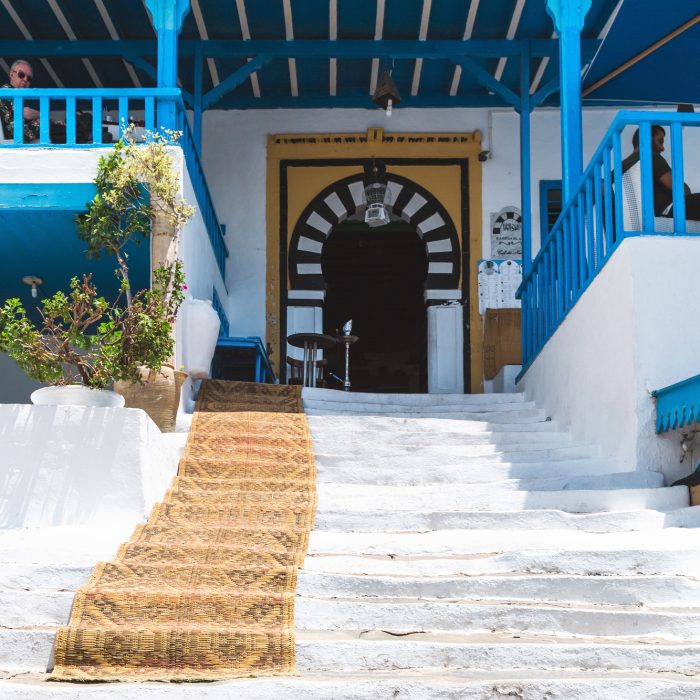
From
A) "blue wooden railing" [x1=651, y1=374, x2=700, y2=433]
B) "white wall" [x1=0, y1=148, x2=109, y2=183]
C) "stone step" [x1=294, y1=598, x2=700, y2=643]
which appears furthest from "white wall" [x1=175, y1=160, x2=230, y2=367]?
"stone step" [x1=294, y1=598, x2=700, y2=643]

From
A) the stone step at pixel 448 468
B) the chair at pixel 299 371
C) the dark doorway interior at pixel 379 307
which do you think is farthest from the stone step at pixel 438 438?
the dark doorway interior at pixel 379 307

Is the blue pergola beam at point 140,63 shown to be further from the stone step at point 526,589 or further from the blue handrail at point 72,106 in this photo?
the stone step at point 526,589

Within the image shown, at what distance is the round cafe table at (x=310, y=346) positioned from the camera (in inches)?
408

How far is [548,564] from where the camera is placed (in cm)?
489

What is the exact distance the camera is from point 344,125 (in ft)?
39.3

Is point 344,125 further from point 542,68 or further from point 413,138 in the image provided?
point 542,68

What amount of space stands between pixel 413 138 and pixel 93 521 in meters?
6.98

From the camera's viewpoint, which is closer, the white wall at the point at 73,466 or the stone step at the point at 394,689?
the stone step at the point at 394,689

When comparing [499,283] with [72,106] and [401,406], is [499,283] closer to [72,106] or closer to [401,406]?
[401,406]

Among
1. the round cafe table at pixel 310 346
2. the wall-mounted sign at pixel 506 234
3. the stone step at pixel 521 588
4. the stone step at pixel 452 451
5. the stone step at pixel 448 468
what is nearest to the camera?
the stone step at pixel 521 588

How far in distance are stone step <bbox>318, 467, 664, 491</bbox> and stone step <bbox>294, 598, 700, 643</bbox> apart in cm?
186

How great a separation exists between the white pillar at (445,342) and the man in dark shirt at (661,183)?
13.8ft

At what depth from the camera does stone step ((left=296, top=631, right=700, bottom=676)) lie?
4.02m

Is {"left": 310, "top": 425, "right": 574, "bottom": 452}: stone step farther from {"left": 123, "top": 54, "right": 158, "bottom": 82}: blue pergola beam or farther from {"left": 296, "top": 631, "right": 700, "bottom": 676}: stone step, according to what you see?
{"left": 123, "top": 54, "right": 158, "bottom": 82}: blue pergola beam
